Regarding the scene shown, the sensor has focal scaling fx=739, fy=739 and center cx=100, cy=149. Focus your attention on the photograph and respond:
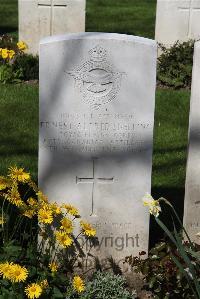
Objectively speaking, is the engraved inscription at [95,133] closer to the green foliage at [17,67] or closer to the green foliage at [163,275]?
the green foliage at [163,275]

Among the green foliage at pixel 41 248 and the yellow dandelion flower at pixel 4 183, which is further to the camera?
the yellow dandelion flower at pixel 4 183

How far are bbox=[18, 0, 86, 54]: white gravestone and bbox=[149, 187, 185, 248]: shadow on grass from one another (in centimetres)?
471

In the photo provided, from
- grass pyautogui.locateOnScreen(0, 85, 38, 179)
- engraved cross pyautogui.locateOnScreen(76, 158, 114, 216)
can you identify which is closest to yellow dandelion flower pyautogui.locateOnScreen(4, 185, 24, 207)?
engraved cross pyautogui.locateOnScreen(76, 158, 114, 216)

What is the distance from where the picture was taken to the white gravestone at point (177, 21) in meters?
10.4

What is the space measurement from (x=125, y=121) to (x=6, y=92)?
14.5 feet

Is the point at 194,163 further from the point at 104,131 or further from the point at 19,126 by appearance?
the point at 19,126

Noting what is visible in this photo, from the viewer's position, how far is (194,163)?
498 centimetres

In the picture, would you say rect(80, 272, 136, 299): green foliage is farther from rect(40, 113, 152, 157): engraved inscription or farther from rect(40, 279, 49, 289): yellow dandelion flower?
rect(40, 113, 152, 157): engraved inscription

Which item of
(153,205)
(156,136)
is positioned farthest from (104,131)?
(156,136)

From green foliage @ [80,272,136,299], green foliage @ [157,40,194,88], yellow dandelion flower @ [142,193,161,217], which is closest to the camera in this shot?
yellow dandelion flower @ [142,193,161,217]

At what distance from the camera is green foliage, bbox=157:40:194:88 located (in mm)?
9617

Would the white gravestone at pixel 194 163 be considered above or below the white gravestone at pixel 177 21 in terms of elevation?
below

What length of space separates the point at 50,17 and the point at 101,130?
6125 mm

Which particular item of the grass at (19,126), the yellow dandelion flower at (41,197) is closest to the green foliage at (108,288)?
the yellow dandelion flower at (41,197)
